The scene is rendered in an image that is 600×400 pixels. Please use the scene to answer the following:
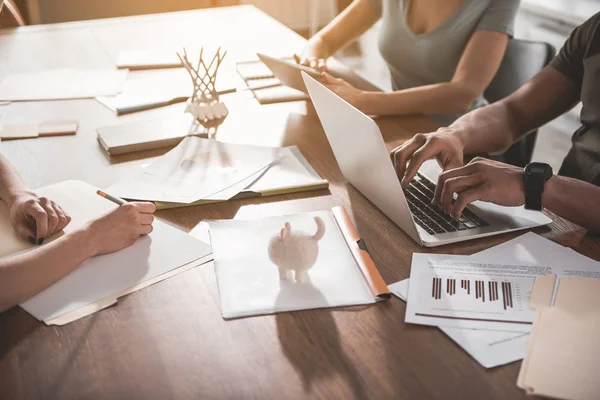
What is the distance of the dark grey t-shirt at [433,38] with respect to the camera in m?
1.85

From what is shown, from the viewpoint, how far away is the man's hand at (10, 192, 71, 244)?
3.70ft

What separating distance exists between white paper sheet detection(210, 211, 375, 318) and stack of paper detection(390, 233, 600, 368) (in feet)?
0.29

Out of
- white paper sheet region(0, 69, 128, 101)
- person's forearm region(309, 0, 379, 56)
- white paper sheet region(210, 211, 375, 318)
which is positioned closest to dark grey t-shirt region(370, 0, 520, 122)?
person's forearm region(309, 0, 379, 56)

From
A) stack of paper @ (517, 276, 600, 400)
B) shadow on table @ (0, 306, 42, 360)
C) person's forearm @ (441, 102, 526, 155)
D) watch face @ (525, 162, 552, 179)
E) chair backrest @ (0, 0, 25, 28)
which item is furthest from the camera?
chair backrest @ (0, 0, 25, 28)

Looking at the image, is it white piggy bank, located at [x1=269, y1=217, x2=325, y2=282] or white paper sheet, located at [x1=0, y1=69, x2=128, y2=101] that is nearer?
white piggy bank, located at [x1=269, y1=217, x2=325, y2=282]

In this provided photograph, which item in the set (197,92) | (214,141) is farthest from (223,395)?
(197,92)

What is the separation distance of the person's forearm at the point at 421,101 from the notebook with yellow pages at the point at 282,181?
350 mm

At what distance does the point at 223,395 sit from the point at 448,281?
0.40 m

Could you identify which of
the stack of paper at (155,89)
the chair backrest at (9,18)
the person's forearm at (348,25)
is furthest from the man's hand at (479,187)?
the chair backrest at (9,18)

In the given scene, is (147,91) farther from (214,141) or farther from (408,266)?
(408,266)

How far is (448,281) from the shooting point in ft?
3.28

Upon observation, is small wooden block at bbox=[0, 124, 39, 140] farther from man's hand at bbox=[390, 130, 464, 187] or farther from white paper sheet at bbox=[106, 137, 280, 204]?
man's hand at bbox=[390, 130, 464, 187]

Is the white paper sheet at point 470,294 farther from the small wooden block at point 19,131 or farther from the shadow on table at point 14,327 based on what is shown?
the small wooden block at point 19,131

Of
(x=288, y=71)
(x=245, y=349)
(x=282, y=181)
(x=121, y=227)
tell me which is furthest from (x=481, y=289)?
(x=288, y=71)
